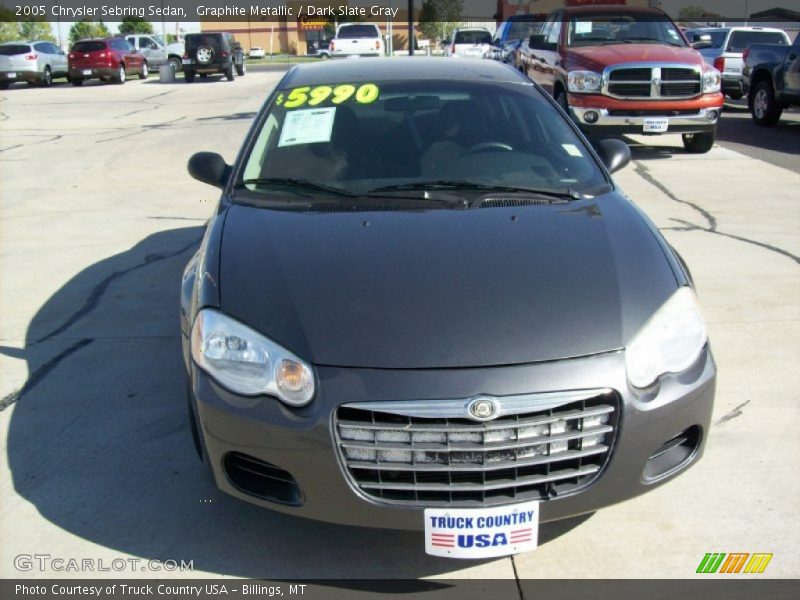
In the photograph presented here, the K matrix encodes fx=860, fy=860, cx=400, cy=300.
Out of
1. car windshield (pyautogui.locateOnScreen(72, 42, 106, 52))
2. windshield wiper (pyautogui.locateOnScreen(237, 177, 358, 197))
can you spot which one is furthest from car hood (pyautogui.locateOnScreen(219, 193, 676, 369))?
car windshield (pyautogui.locateOnScreen(72, 42, 106, 52))

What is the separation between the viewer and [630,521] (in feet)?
10.5

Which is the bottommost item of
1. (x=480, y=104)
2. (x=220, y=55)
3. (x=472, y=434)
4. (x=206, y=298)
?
(x=220, y=55)

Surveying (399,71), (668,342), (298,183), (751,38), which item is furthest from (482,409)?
(751,38)

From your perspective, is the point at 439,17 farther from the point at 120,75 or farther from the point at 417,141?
the point at 417,141

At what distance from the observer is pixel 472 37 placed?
2891cm

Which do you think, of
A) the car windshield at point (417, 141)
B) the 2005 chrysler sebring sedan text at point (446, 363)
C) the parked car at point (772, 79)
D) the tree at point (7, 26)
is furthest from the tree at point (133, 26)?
the 2005 chrysler sebring sedan text at point (446, 363)

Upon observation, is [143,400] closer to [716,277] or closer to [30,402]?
[30,402]

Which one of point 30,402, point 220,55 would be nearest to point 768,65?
point 30,402

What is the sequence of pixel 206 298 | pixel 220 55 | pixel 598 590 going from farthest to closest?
pixel 220 55
pixel 206 298
pixel 598 590

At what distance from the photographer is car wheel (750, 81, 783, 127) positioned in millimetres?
14320

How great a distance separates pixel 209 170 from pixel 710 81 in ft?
28.1

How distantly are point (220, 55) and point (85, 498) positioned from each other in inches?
1149

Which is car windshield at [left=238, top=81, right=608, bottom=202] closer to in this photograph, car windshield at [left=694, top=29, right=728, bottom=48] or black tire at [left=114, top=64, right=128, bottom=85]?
car windshield at [left=694, top=29, right=728, bottom=48]

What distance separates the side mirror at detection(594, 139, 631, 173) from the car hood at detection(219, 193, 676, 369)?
0.85 m
